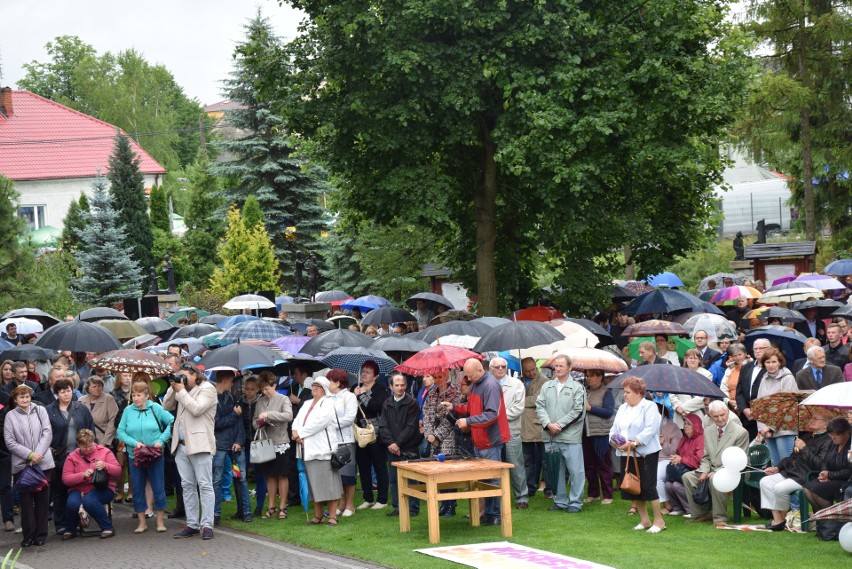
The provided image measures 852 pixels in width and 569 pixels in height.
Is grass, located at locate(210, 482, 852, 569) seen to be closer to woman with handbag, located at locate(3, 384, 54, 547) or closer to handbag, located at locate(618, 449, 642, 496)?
handbag, located at locate(618, 449, 642, 496)

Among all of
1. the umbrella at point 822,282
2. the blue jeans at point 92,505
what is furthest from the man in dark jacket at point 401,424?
the umbrella at point 822,282

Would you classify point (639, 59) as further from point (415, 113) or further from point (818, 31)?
point (818, 31)

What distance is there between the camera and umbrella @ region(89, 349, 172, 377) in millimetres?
14859

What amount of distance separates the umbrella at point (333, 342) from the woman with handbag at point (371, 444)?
1.56 meters

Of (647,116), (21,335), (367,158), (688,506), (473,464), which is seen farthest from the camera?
(367,158)

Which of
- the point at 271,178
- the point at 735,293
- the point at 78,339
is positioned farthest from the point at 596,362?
the point at 271,178

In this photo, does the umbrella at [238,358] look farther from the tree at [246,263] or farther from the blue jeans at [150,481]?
the tree at [246,263]

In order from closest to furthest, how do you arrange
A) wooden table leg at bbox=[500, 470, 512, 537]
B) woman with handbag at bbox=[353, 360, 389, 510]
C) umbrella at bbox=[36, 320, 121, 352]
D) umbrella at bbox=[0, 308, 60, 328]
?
wooden table leg at bbox=[500, 470, 512, 537] → woman with handbag at bbox=[353, 360, 389, 510] → umbrella at bbox=[36, 320, 121, 352] → umbrella at bbox=[0, 308, 60, 328]

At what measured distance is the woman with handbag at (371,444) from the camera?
50.5 feet

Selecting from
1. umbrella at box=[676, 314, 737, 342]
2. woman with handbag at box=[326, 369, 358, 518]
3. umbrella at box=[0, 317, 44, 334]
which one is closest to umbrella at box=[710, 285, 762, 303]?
umbrella at box=[676, 314, 737, 342]

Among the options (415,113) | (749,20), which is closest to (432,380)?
(415,113)

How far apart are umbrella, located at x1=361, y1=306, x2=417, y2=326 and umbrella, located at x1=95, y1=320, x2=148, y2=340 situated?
4.63 m

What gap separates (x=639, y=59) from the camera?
83.6 ft

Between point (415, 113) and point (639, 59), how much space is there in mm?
5003
